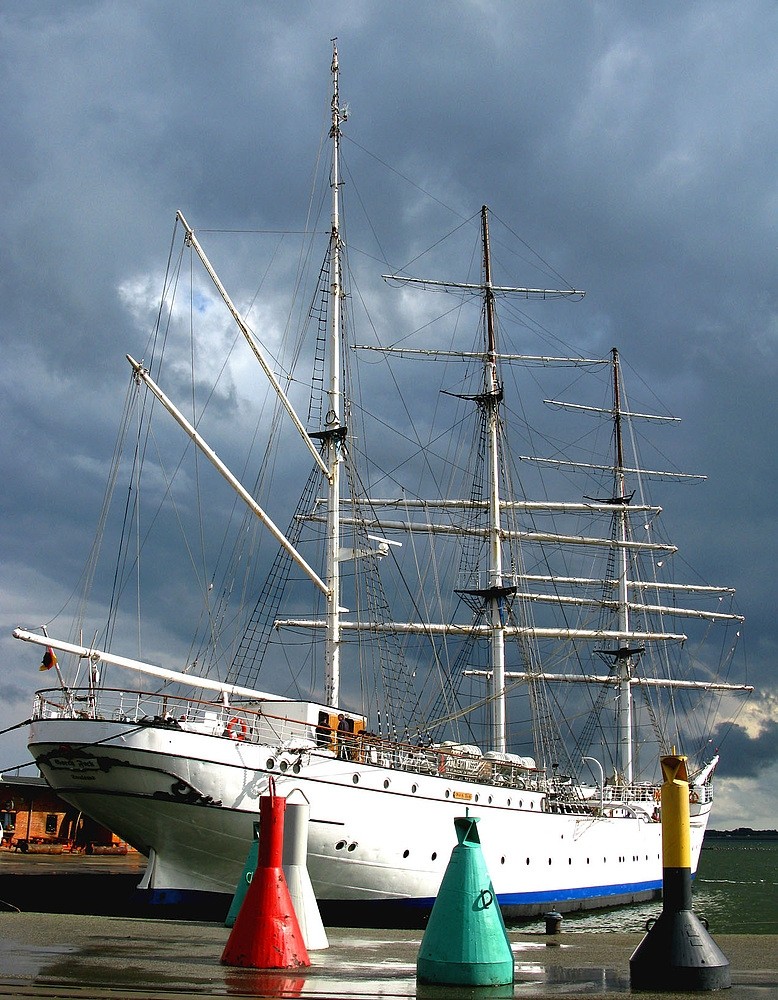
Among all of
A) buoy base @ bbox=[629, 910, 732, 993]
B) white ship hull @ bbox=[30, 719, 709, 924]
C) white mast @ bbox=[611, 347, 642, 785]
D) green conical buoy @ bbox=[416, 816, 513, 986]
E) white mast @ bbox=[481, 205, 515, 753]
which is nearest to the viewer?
buoy base @ bbox=[629, 910, 732, 993]

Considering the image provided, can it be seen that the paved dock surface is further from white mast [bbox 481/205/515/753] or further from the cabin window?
the cabin window

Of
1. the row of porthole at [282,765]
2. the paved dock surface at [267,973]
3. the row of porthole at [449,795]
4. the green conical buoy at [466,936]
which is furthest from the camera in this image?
the row of porthole at [449,795]

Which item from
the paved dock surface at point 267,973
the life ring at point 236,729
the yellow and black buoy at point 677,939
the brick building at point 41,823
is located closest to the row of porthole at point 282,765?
the life ring at point 236,729

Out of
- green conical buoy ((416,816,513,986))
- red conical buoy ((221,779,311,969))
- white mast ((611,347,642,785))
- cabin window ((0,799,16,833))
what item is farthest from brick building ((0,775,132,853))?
green conical buoy ((416,816,513,986))

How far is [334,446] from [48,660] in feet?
51.1

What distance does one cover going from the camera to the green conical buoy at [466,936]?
1125cm

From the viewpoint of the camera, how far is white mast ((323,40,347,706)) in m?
35.7

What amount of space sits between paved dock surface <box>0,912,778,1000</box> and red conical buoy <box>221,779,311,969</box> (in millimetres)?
277

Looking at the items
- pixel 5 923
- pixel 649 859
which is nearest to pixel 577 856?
pixel 649 859

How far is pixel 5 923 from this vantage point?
1691 cm

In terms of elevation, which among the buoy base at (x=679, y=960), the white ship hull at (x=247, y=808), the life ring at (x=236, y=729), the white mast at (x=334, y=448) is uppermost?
the white mast at (x=334, y=448)

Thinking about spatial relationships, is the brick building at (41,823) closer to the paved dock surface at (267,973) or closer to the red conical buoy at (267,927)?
the paved dock surface at (267,973)

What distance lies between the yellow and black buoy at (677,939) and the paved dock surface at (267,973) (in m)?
0.33

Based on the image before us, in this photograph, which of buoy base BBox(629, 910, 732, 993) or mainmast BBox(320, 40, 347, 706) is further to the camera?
mainmast BBox(320, 40, 347, 706)
